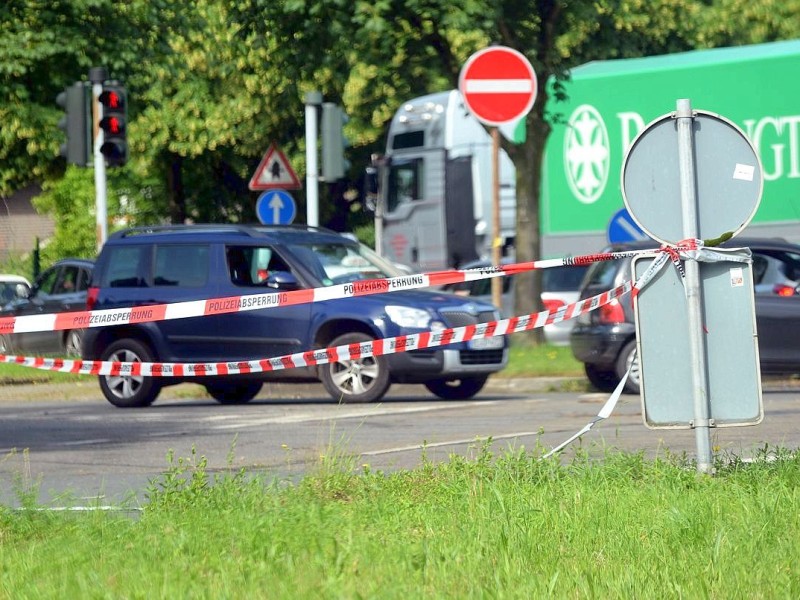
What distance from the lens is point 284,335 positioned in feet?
50.7

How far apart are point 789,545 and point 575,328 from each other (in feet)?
35.8

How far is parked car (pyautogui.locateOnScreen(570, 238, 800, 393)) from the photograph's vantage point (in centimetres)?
1619

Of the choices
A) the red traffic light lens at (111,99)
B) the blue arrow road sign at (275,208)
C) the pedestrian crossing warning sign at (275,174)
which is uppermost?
the red traffic light lens at (111,99)

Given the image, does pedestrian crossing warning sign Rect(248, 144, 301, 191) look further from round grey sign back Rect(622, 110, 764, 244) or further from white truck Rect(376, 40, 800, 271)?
round grey sign back Rect(622, 110, 764, 244)

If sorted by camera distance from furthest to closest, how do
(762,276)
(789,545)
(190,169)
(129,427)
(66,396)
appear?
(190,169)
(66,396)
(762,276)
(129,427)
(789,545)

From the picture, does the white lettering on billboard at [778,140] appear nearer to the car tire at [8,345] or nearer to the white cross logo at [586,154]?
the white cross logo at [586,154]

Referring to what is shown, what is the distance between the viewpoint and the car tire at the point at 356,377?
1525 centimetres

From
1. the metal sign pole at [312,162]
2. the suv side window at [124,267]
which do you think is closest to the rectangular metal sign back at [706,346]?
the suv side window at [124,267]

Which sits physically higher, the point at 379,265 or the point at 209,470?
the point at 379,265

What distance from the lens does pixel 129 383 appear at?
15906 millimetres

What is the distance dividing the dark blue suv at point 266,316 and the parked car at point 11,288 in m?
10.9

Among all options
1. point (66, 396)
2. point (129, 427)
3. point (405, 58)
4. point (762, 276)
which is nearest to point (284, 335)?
point (129, 427)

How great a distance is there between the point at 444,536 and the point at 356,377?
9246 millimetres

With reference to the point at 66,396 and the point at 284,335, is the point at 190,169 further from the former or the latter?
the point at 284,335
